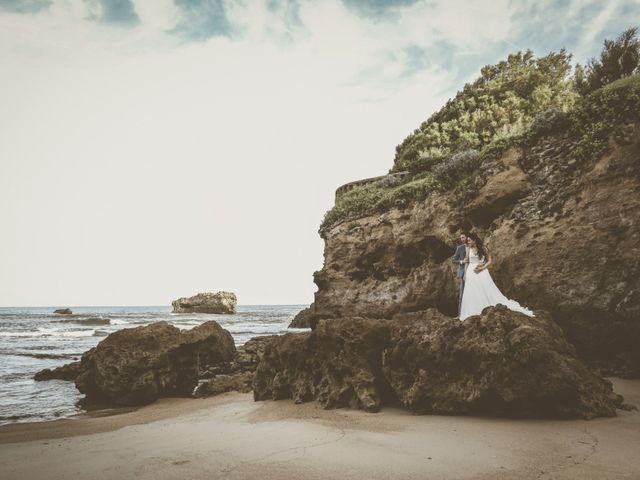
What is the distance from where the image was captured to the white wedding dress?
299 inches

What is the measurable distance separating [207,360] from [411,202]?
936cm

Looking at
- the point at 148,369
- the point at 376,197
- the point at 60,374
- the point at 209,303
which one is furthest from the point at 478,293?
the point at 209,303

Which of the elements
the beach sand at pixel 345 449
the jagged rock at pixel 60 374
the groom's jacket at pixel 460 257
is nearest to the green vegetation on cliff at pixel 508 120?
the groom's jacket at pixel 460 257

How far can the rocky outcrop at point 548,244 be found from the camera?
7.61 meters

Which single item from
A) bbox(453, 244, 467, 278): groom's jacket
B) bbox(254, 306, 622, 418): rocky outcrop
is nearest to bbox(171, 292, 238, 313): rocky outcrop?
bbox(453, 244, 467, 278): groom's jacket

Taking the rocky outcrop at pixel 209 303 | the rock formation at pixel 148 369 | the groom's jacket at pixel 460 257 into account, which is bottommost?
the rocky outcrop at pixel 209 303

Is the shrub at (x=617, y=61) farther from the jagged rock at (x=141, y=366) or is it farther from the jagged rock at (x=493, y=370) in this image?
the jagged rock at (x=141, y=366)

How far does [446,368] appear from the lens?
5293mm

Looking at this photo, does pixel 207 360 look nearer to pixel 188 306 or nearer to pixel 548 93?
pixel 548 93

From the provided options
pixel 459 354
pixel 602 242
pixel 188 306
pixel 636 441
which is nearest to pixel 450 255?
pixel 602 242

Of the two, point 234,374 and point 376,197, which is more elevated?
point 376,197

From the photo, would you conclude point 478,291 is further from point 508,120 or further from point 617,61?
point 508,120

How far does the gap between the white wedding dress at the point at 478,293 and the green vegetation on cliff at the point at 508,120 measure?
4.17 m

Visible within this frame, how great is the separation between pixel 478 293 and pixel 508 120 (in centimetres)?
1696
